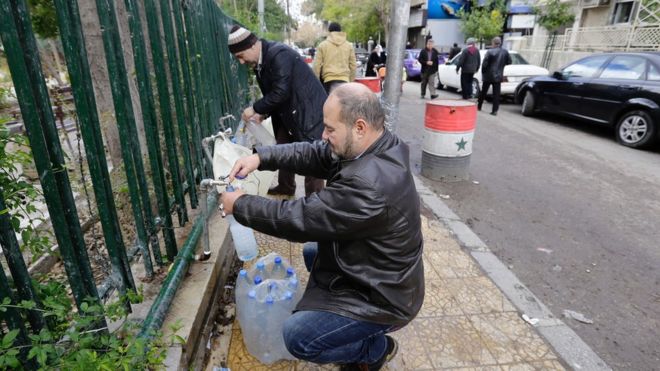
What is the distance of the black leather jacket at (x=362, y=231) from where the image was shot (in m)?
1.70

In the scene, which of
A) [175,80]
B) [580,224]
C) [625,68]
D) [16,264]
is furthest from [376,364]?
[625,68]

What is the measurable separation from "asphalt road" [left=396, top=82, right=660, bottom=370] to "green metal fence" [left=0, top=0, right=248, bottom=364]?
9.43ft

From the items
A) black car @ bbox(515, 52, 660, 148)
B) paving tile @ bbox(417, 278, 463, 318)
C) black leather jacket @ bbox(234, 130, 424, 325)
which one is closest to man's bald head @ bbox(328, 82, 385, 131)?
black leather jacket @ bbox(234, 130, 424, 325)

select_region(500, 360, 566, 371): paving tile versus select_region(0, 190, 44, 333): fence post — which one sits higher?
select_region(0, 190, 44, 333): fence post

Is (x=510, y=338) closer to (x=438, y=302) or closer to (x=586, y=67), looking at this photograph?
(x=438, y=302)

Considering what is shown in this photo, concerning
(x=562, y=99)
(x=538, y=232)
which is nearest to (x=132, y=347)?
(x=538, y=232)

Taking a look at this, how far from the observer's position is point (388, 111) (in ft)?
17.3

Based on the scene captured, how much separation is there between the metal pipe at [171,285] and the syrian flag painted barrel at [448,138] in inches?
136

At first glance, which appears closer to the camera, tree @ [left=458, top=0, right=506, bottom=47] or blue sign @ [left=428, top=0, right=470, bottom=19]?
tree @ [left=458, top=0, right=506, bottom=47]

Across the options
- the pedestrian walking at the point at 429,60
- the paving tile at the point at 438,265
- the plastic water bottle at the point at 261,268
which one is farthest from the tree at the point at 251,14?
the plastic water bottle at the point at 261,268

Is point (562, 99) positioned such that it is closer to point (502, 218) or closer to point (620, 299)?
point (502, 218)

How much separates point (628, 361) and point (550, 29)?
72.5 ft

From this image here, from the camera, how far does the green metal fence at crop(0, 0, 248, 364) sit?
4.33 feet

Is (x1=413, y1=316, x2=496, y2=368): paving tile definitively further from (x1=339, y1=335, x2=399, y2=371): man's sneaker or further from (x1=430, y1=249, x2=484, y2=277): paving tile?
(x1=430, y1=249, x2=484, y2=277): paving tile
